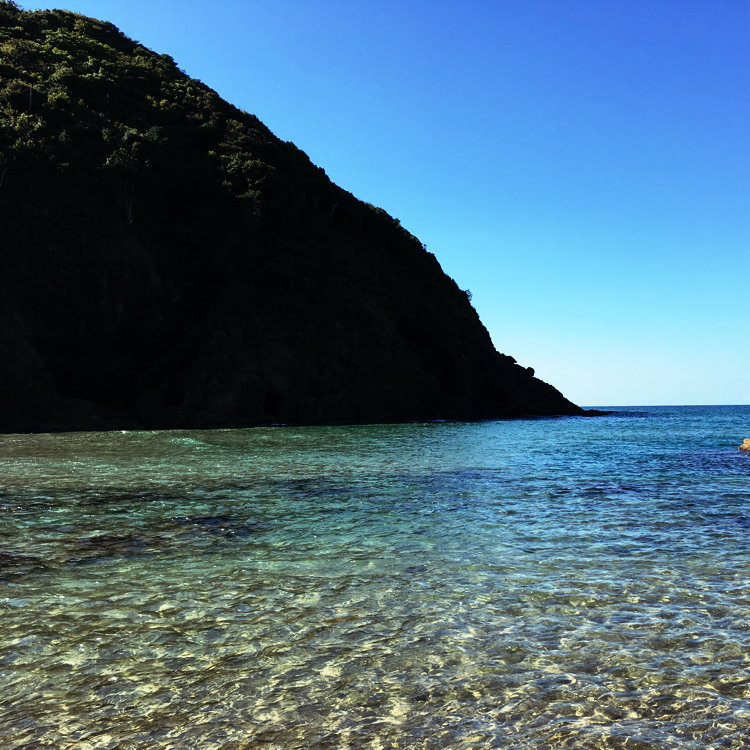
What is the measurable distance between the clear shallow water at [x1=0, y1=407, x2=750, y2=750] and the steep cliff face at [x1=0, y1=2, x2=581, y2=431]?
45848 mm

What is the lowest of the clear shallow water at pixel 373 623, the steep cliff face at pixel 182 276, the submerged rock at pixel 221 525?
the submerged rock at pixel 221 525

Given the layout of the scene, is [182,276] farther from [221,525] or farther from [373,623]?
[373,623]

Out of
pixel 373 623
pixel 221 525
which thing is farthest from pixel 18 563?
pixel 373 623

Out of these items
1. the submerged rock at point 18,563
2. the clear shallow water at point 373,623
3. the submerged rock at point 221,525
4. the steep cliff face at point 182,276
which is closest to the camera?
the clear shallow water at point 373,623

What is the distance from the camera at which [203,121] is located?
8088cm

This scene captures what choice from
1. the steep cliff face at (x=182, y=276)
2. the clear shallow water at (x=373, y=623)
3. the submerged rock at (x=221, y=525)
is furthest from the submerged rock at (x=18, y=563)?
the steep cliff face at (x=182, y=276)

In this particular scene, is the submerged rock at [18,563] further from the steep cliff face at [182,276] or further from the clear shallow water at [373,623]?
the steep cliff face at [182,276]

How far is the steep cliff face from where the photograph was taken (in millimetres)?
57188

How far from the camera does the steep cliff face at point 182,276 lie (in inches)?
2251

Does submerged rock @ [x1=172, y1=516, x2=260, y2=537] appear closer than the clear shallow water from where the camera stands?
No

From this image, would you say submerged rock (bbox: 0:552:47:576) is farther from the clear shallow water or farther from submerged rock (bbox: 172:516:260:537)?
submerged rock (bbox: 172:516:260:537)

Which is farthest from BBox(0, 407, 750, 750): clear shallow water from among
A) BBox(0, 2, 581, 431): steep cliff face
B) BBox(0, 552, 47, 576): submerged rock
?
BBox(0, 2, 581, 431): steep cliff face

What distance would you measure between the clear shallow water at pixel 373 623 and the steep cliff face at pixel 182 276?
4585 centimetres

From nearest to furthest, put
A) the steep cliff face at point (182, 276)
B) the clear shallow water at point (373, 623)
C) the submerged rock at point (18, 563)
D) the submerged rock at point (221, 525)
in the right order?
the clear shallow water at point (373, 623), the submerged rock at point (18, 563), the submerged rock at point (221, 525), the steep cliff face at point (182, 276)
